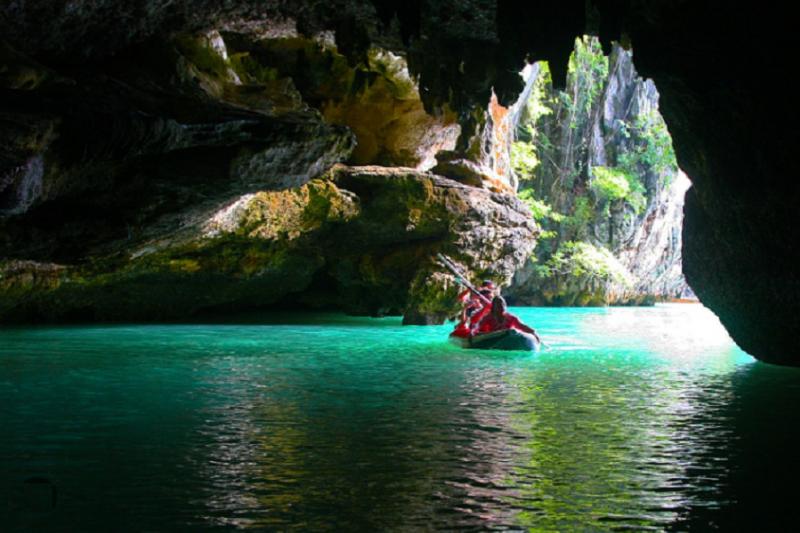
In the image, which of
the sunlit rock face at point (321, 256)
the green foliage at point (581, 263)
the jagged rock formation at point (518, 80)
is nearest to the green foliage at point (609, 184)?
the green foliage at point (581, 263)

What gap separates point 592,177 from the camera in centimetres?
4375

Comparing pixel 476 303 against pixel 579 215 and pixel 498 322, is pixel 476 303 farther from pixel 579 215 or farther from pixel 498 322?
pixel 579 215

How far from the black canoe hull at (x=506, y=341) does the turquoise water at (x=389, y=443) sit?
1.82 meters

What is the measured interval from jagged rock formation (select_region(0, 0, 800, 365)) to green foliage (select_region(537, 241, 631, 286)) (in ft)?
87.1

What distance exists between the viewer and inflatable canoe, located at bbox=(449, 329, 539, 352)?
1795 centimetres

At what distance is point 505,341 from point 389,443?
10.5m

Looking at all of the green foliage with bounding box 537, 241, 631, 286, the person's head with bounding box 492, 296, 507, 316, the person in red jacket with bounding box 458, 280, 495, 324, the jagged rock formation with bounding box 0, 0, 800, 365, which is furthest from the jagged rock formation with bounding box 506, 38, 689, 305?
the jagged rock formation with bounding box 0, 0, 800, 365

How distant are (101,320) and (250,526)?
23.4 meters

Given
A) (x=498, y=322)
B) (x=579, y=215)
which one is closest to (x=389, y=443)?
(x=498, y=322)

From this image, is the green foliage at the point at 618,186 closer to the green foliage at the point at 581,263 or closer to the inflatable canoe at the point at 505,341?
the green foliage at the point at 581,263

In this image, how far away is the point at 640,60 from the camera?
1198 cm

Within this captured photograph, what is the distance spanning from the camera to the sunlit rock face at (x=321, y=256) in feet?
69.2

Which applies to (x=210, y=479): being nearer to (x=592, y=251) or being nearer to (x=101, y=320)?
(x=101, y=320)

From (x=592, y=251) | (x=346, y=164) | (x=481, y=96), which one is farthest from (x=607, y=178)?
(x=481, y=96)
